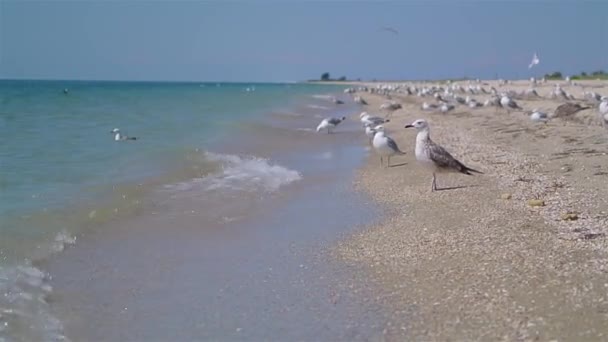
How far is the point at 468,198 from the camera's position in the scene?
1009 centimetres

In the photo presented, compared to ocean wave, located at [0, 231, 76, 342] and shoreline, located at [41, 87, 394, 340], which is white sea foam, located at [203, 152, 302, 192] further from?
ocean wave, located at [0, 231, 76, 342]

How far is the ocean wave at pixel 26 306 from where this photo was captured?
5383 millimetres

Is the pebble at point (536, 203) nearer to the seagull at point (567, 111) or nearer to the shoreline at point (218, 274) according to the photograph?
the shoreline at point (218, 274)

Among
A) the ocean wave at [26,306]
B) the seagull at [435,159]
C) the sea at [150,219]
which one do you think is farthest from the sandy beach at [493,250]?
the ocean wave at [26,306]

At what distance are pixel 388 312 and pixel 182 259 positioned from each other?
2.95 m

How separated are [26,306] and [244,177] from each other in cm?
777

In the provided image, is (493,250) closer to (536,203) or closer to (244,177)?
(536,203)

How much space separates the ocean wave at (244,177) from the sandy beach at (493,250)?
178 cm

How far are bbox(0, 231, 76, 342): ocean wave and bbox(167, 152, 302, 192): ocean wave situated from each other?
5297mm

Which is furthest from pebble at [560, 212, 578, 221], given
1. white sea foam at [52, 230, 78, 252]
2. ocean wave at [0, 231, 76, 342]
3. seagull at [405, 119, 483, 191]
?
white sea foam at [52, 230, 78, 252]

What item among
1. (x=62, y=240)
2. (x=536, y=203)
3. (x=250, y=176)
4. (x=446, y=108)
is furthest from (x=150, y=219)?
(x=446, y=108)

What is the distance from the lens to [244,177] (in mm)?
13547

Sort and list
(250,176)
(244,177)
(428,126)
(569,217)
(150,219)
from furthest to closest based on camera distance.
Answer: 1. (428,126)
2. (250,176)
3. (244,177)
4. (150,219)
5. (569,217)

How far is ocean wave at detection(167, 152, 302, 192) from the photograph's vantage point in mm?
12350
